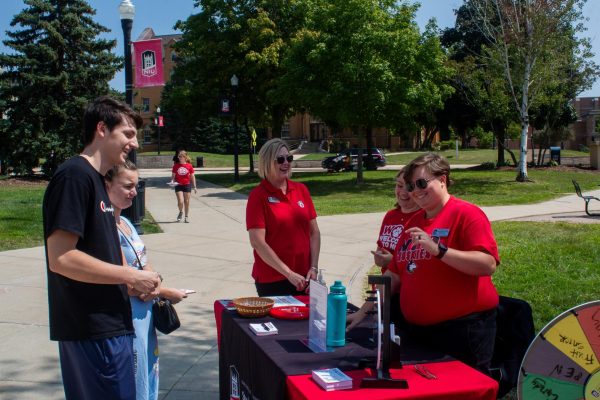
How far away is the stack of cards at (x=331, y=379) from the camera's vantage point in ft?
8.38

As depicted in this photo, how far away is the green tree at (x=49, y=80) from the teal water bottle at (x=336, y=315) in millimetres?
29127

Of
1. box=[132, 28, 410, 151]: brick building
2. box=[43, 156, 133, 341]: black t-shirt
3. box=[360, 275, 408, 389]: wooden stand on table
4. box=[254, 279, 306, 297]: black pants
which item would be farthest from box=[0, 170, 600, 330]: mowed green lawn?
box=[132, 28, 410, 151]: brick building

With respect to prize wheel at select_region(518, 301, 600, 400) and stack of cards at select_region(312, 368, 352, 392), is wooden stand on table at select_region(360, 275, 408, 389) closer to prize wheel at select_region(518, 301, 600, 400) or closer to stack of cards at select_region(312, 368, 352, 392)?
stack of cards at select_region(312, 368, 352, 392)

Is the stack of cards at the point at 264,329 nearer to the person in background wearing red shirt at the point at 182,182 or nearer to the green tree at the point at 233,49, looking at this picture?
the person in background wearing red shirt at the point at 182,182

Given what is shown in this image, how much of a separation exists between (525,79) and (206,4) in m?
17.3

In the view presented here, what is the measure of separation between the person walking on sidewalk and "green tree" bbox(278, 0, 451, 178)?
1939 centimetres

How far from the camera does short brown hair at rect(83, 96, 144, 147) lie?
2.80 m

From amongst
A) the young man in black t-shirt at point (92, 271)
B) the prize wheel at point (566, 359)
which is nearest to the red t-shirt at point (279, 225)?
the young man in black t-shirt at point (92, 271)

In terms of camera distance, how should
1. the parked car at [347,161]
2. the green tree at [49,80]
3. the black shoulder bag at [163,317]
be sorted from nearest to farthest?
the black shoulder bag at [163,317] → the green tree at [49,80] → the parked car at [347,161]

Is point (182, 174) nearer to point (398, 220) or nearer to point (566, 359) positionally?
point (398, 220)

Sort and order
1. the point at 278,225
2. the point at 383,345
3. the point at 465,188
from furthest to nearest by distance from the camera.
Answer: the point at 465,188, the point at 278,225, the point at 383,345

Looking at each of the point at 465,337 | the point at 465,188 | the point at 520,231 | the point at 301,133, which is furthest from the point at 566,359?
the point at 301,133

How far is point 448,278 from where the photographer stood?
10.3 feet

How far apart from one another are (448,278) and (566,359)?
0.69 meters
